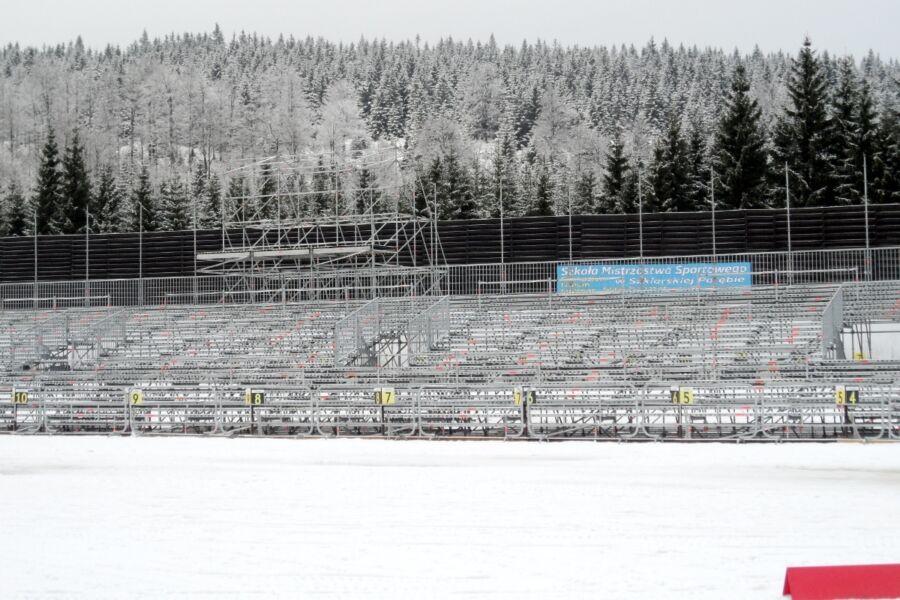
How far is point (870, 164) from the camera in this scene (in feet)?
172

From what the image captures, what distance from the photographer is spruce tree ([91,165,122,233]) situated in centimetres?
6775

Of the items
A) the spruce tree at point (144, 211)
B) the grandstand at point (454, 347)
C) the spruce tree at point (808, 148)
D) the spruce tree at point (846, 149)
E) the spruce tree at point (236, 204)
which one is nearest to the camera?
the grandstand at point (454, 347)

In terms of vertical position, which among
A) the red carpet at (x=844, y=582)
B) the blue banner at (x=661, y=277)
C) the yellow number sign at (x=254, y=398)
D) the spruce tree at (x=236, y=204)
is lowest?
the red carpet at (x=844, y=582)

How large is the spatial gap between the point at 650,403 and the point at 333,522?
1027cm

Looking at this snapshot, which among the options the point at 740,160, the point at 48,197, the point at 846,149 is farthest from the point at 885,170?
the point at 48,197

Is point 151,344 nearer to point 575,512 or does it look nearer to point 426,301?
point 426,301

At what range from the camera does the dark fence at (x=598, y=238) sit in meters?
38.1

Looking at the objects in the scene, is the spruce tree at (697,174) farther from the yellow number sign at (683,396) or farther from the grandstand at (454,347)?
the yellow number sign at (683,396)

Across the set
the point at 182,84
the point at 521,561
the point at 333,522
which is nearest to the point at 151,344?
the point at 333,522

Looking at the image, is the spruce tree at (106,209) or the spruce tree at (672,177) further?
the spruce tree at (106,209)

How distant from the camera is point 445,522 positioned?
11461 mm

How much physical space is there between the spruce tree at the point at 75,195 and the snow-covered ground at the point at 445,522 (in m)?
49.2

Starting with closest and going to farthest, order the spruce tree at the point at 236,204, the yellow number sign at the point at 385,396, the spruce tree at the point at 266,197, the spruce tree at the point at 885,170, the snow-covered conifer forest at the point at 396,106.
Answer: the yellow number sign at the point at 385,396 < the spruce tree at the point at 266,197 < the spruce tree at the point at 236,204 < the spruce tree at the point at 885,170 < the snow-covered conifer forest at the point at 396,106

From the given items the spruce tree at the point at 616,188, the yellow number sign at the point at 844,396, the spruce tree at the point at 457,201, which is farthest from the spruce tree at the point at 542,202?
the yellow number sign at the point at 844,396
